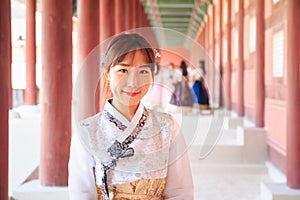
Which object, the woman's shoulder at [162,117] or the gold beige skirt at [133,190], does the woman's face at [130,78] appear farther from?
the gold beige skirt at [133,190]

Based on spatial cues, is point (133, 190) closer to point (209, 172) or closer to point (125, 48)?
point (125, 48)

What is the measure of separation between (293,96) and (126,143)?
3.27 m

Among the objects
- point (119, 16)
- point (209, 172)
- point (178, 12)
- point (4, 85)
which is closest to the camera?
point (4, 85)

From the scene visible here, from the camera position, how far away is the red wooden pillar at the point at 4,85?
9.29ft

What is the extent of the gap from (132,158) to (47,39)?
2.59 m

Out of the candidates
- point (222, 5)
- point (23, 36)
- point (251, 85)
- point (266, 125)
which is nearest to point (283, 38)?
point (266, 125)

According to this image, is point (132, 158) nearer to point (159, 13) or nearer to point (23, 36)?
point (23, 36)

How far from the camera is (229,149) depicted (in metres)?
6.65

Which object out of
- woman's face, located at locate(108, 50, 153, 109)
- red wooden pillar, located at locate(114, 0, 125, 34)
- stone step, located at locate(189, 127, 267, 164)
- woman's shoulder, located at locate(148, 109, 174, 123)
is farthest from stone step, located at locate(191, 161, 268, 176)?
woman's face, located at locate(108, 50, 153, 109)

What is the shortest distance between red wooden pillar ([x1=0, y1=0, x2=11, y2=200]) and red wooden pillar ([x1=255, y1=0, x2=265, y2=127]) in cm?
452

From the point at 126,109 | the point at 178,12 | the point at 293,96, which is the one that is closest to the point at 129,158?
the point at 126,109

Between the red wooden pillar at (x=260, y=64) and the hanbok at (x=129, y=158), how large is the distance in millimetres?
5328

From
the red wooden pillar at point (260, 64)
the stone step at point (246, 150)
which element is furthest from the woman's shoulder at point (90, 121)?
the red wooden pillar at point (260, 64)

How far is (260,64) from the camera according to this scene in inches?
261
